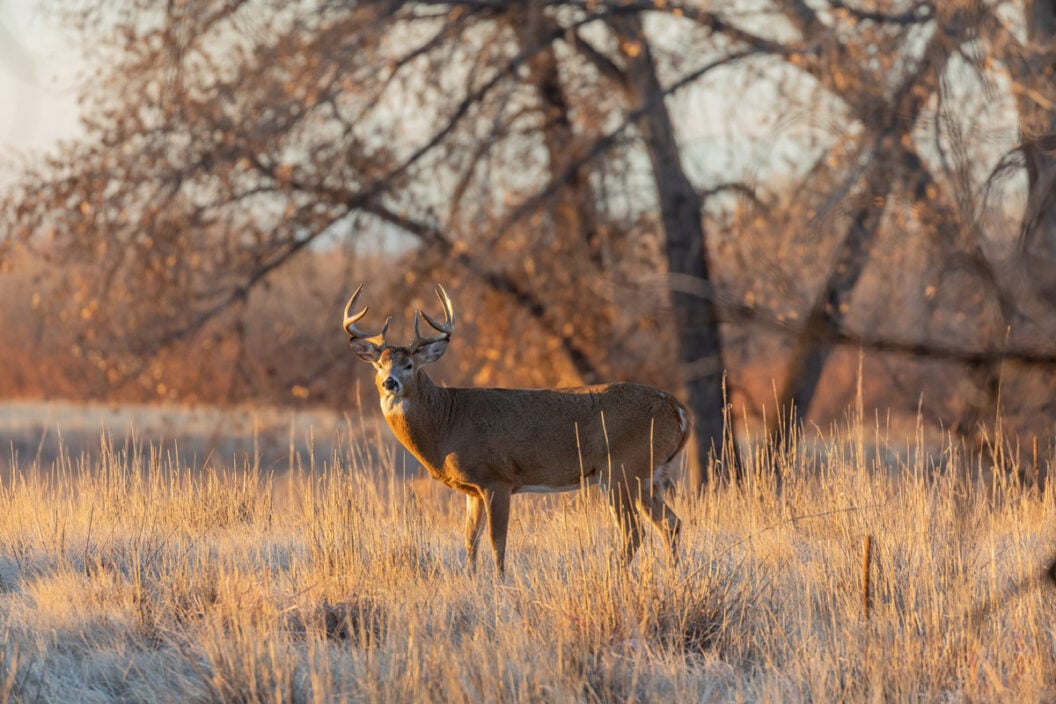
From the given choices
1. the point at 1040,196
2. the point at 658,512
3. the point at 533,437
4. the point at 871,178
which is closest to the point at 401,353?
the point at 533,437

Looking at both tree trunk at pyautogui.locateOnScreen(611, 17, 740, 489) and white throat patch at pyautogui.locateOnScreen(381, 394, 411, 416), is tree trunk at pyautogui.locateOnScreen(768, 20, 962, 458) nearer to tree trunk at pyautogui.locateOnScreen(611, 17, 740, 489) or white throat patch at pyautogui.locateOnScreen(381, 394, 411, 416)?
tree trunk at pyautogui.locateOnScreen(611, 17, 740, 489)

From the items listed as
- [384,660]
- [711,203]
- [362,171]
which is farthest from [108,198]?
[384,660]

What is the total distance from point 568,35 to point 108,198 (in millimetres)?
4688

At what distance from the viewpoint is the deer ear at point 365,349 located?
7348 millimetres

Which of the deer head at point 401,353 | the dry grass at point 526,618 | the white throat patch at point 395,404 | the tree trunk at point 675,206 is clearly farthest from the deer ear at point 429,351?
the tree trunk at point 675,206

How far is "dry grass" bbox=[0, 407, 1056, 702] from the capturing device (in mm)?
4648

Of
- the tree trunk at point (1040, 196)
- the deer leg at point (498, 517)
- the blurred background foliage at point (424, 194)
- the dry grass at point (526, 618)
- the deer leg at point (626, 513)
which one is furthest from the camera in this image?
the blurred background foliage at point (424, 194)

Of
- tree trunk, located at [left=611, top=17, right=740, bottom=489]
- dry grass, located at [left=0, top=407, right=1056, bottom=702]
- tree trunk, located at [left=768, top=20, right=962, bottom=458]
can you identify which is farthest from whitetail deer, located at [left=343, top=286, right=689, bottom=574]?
tree trunk, located at [left=611, top=17, right=740, bottom=489]

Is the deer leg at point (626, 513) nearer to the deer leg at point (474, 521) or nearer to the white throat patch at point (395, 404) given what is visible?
the deer leg at point (474, 521)

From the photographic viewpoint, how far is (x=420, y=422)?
7.48 m

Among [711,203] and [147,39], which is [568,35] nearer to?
[711,203]

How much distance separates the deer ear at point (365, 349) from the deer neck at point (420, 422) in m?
0.26

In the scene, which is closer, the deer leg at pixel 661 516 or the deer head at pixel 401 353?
the deer leg at pixel 661 516

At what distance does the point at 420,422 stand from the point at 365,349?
1.72 feet
